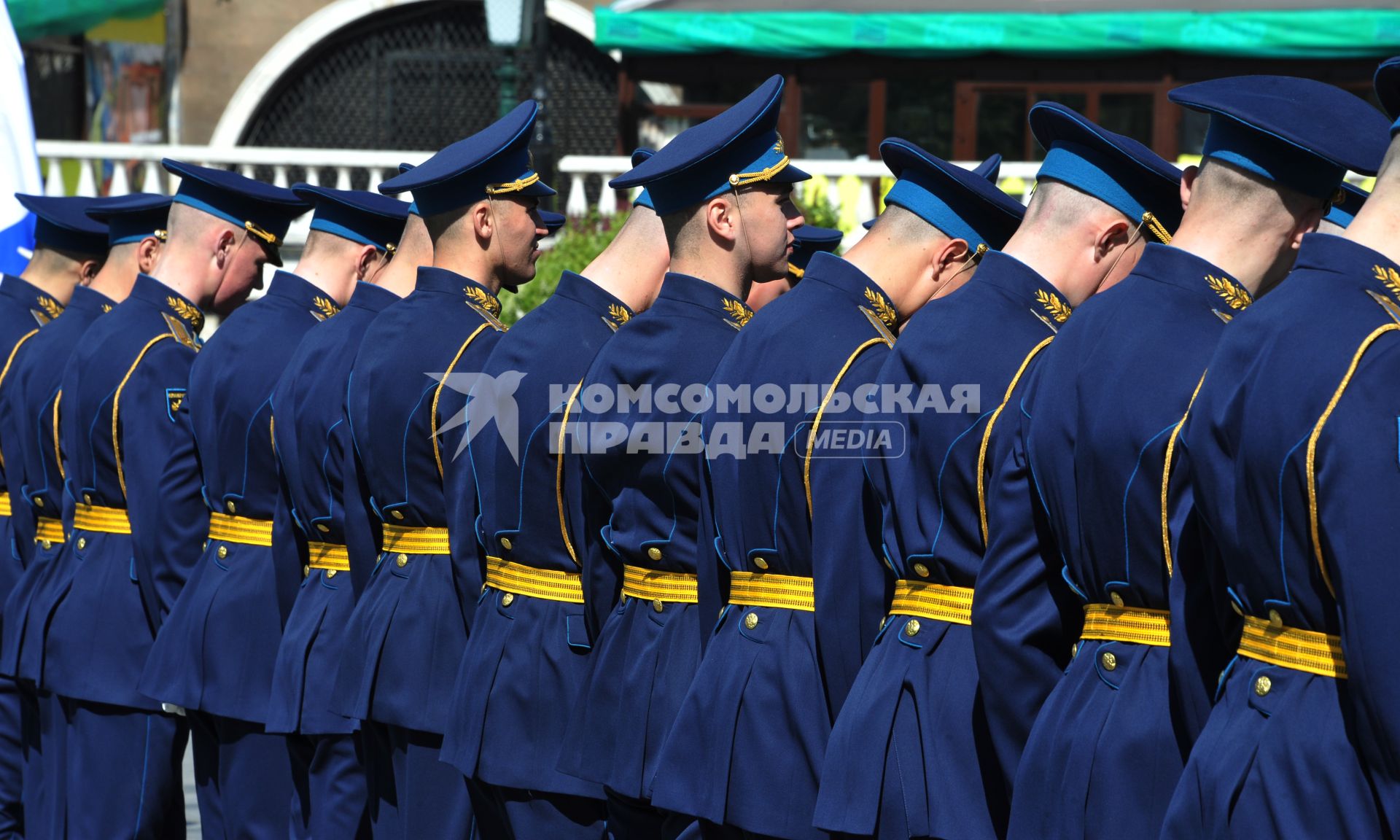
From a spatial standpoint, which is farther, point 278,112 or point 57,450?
point 278,112

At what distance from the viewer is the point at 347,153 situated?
41.8ft

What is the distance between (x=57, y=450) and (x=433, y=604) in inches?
81.2

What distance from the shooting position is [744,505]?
12.7 feet

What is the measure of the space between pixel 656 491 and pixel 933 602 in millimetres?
753

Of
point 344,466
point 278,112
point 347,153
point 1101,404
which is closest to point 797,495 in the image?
point 1101,404

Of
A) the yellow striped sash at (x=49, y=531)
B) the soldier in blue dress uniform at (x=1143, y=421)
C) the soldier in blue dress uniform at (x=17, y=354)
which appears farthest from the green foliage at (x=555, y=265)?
the soldier in blue dress uniform at (x=1143, y=421)

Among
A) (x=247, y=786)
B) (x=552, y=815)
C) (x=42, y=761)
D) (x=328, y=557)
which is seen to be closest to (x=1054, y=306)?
(x=552, y=815)

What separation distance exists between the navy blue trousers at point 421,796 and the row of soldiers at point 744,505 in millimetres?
12

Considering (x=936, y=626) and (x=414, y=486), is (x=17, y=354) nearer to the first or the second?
(x=414, y=486)

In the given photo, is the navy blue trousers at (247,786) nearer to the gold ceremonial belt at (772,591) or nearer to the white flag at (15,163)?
the gold ceremonial belt at (772,591)

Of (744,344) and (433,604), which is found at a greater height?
(744,344)

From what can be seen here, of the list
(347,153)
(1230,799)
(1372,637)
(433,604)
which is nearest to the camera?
(1372,637)

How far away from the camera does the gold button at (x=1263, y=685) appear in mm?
2766

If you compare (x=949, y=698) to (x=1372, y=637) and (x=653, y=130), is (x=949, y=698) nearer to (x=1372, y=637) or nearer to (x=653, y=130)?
(x=1372, y=637)
